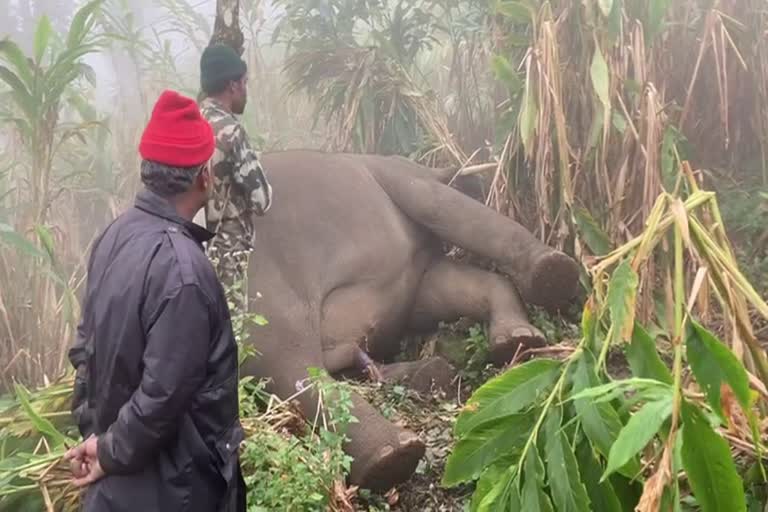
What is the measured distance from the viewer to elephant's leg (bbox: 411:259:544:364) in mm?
3215

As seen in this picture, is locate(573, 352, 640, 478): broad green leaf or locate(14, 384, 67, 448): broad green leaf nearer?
locate(573, 352, 640, 478): broad green leaf

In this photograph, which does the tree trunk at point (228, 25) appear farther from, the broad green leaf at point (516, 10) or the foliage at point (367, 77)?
the foliage at point (367, 77)

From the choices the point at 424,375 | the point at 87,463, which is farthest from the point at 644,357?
the point at 424,375

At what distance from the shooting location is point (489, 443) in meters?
1.51

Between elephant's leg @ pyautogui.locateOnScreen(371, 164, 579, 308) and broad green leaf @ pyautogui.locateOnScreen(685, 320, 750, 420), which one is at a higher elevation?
broad green leaf @ pyautogui.locateOnScreen(685, 320, 750, 420)

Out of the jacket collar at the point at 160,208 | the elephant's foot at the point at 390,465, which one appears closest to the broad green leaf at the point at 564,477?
the jacket collar at the point at 160,208

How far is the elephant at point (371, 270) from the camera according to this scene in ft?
10.5

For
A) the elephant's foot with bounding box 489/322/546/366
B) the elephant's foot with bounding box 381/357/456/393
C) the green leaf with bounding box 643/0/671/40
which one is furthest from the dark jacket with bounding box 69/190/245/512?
the green leaf with bounding box 643/0/671/40

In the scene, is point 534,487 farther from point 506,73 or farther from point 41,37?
point 41,37

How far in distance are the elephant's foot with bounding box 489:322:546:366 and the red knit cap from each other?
66.5 inches

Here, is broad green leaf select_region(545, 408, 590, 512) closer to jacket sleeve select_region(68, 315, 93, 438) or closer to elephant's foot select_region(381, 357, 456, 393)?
jacket sleeve select_region(68, 315, 93, 438)

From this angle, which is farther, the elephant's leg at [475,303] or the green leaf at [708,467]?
the elephant's leg at [475,303]

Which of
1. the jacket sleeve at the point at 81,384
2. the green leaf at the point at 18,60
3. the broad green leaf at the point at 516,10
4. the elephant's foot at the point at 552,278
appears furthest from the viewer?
the broad green leaf at the point at 516,10

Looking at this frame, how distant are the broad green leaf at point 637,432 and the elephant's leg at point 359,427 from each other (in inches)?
56.6
